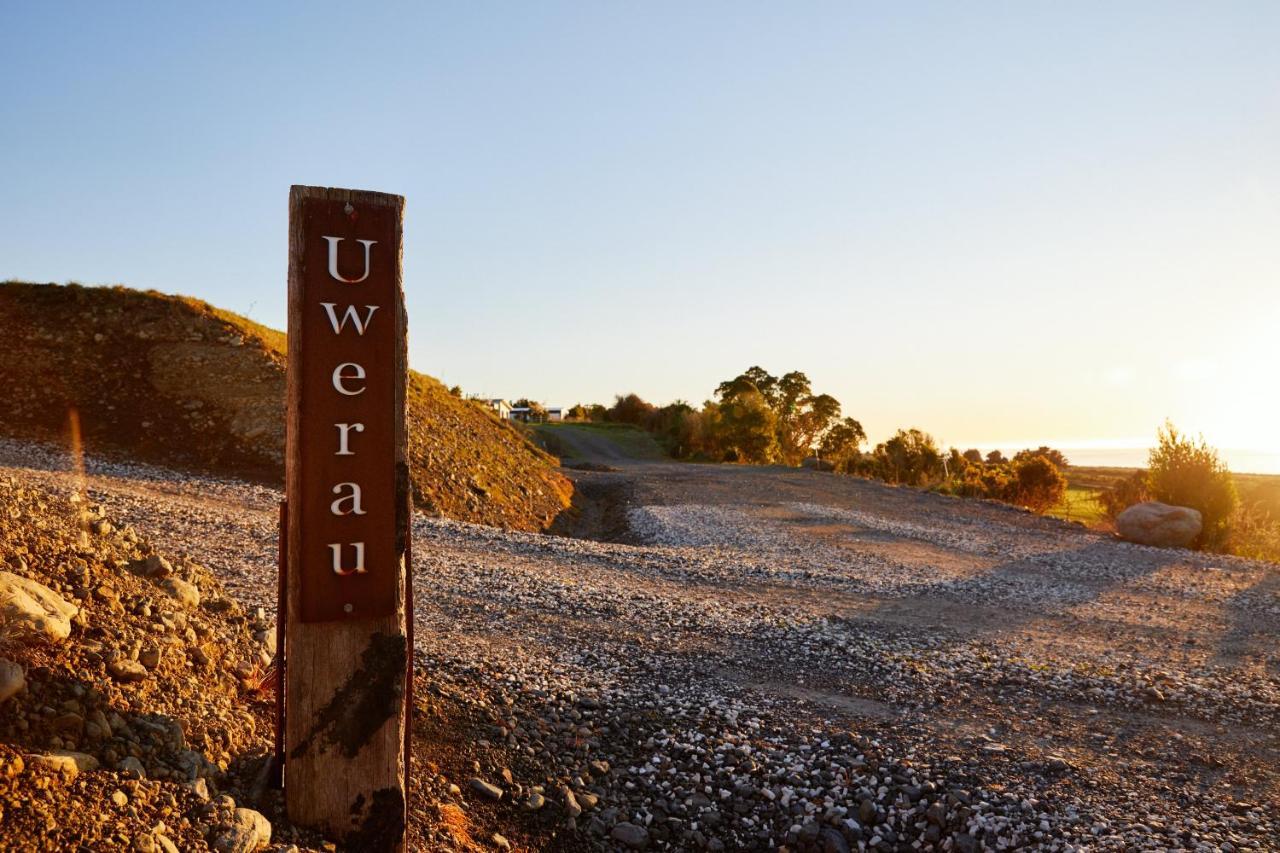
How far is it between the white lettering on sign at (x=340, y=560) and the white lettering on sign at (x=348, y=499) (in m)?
0.13

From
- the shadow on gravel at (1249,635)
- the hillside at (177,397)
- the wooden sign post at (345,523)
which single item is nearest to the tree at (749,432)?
the hillside at (177,397)

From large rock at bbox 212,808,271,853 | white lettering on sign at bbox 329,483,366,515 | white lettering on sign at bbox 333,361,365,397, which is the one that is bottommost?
large rock at bbox 212,808,271,853

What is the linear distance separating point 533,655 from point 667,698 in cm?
128

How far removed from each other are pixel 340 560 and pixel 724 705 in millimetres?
3482

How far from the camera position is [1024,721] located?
595cm

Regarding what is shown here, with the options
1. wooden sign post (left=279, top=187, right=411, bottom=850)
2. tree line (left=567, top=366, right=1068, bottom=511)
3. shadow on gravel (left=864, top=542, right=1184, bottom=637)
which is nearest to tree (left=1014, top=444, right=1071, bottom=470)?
tree line (left=567, top=366, right=1068, bottom=511)

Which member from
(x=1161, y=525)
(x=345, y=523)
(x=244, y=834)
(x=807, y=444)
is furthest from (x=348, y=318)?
(x=807, y=444)

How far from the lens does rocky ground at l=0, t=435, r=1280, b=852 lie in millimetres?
3818

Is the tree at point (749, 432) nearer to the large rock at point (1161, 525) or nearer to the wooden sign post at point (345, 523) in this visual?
the large rock at point (1161, 525)

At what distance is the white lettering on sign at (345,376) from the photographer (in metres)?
3.35

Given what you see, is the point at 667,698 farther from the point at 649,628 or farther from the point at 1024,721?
the point at 1024,721

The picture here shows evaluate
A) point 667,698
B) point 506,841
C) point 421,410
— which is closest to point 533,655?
point 667,698

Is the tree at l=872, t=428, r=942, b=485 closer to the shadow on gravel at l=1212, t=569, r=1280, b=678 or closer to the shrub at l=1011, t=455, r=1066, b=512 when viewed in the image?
the shrub at l=1011, t=455, r=1066, b=512

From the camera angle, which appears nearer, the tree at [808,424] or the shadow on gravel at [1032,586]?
the shadow on gravel at [1032,586]
